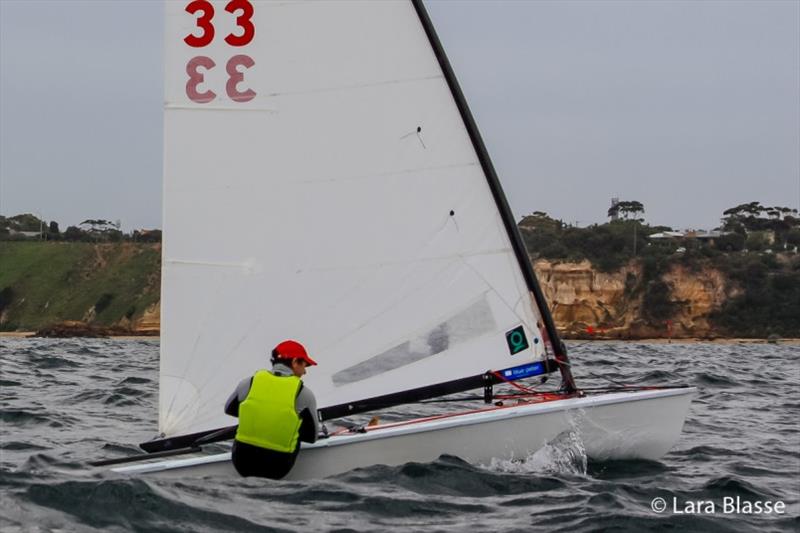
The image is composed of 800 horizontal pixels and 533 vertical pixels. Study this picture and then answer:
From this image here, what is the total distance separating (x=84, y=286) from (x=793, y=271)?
48.6m

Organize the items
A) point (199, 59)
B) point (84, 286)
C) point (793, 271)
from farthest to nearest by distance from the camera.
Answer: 1. point (84, 286)
2. point (793, 271)
3. point (199, 59)

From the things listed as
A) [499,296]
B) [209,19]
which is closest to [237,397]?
[499,296]

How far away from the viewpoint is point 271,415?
25.2ft

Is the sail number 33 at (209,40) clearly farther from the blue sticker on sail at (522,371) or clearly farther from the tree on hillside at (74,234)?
the tree on hillside at (74,234)

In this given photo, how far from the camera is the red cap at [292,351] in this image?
7926 millimetres

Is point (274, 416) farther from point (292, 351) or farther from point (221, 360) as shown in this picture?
point (221, 360)

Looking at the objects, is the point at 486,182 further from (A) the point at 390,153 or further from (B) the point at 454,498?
(B) the point at 454,498

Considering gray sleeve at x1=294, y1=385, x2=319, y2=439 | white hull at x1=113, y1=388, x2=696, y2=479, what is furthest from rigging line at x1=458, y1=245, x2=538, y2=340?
gray sleeve at x1=294, y1=385, x2=319, y2=439

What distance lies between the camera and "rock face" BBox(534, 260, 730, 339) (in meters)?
67.0

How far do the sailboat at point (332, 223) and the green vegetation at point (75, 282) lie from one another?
233ft

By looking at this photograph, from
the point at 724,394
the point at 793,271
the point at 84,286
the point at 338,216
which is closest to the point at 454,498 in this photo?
the point at 338,216

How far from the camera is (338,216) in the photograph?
8.72m

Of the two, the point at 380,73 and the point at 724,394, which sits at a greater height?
the point at 380,73

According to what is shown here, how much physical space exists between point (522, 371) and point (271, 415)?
6.80 feet
